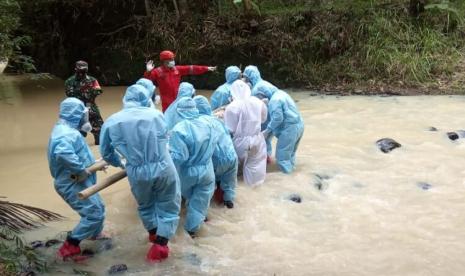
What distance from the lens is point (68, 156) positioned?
15.1 feet

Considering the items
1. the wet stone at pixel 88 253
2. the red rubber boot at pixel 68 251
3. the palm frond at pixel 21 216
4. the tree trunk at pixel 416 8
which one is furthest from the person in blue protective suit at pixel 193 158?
the tree trunk at pixel 416 8

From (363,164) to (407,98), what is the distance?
15.4 feet

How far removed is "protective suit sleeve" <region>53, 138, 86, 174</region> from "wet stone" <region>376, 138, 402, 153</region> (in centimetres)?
485

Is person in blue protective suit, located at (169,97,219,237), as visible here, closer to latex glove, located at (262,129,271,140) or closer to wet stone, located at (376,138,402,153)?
latex glove, located at (262,129,271,140)

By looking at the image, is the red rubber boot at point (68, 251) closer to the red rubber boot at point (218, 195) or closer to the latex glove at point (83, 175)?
the latex glove at point (83, 175)

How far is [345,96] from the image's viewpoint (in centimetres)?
1218

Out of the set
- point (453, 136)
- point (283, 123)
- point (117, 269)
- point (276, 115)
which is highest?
point (276, 115)

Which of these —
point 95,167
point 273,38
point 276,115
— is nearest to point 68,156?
point 95,167

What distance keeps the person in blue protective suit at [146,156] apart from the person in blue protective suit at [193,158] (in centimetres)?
42

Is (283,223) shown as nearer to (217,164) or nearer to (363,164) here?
(217,164)

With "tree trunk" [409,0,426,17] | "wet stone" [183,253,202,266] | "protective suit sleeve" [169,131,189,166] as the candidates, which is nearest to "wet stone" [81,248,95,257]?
"wet stone" [183,253,202,266]

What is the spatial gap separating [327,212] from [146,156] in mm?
2318

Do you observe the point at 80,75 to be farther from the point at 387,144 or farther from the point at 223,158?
the point at 387,144

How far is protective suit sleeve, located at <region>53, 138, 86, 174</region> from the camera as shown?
460 cm
